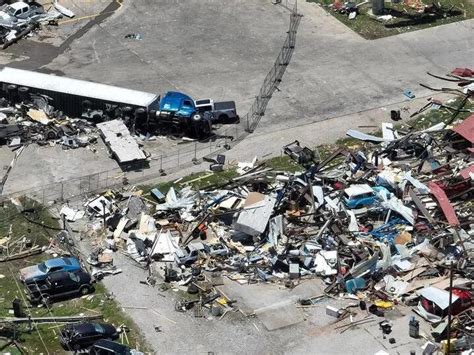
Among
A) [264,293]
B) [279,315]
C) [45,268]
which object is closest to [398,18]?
[264,293]

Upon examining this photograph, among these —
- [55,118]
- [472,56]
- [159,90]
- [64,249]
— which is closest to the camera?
[64,249]

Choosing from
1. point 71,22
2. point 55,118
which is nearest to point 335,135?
point 55,118

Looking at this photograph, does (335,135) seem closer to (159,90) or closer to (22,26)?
(159,90)

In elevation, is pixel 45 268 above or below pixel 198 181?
above

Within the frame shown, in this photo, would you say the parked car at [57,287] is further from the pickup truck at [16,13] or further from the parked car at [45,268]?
the pickup truck at [16,13]

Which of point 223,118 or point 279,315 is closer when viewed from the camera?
point 279,315

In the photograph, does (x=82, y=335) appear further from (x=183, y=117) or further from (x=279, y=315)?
(x=183, y=117)
